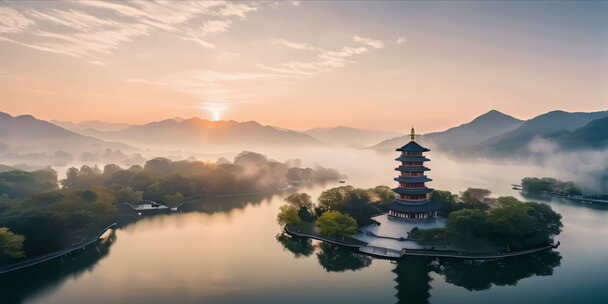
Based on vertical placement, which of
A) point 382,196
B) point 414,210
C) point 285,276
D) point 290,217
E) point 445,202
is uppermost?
point 382,196

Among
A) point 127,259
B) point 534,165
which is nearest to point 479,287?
point 127,259

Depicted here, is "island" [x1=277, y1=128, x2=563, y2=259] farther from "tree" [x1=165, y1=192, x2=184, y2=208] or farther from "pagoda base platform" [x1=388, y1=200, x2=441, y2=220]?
"tree" [x1=165, y1=192, x2=184, y2=208]

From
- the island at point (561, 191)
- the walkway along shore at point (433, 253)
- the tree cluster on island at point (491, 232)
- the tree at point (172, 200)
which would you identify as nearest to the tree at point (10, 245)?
the tree at point (172, 200)

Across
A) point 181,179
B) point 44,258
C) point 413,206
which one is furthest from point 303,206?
point 181,179

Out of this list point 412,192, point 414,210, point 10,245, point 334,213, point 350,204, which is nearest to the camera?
point 10,245

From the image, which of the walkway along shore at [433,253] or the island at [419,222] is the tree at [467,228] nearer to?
the island at [419,222]

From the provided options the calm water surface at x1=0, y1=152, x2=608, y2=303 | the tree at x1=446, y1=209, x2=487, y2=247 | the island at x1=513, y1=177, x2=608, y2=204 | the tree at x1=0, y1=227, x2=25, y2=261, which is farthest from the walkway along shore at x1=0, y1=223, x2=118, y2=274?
the island at x1=513, y1=177, x2=608, y2=204

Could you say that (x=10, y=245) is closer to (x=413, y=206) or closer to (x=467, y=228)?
(x=413, y=206)
